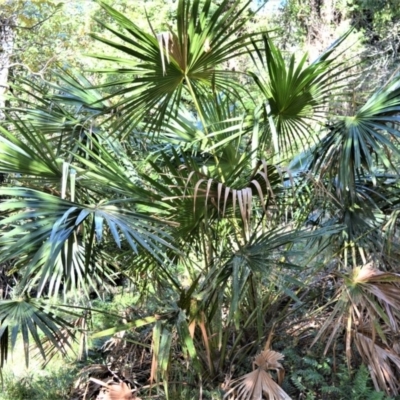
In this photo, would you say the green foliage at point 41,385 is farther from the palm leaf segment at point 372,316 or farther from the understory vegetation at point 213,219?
the palm leaf segment at point 372,316

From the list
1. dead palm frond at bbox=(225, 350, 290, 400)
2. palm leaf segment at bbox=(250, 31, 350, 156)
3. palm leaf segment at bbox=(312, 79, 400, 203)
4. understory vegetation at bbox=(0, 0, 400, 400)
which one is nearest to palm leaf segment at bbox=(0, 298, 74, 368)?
understory vegetation at bbox=(0, 0, 400, 400)

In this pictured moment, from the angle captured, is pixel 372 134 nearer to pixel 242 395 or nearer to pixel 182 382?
pixel 242 395

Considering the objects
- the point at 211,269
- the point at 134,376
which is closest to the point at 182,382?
the point at 134,376

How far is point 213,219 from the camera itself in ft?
8.39

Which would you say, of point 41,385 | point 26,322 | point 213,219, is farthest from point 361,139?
point 41,385

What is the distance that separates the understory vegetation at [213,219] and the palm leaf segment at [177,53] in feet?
0.03

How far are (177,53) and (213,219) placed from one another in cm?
94

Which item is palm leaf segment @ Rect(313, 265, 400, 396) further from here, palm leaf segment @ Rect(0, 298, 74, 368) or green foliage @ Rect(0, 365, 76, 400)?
green foliage @ Rect(0, 365, 76, 400)

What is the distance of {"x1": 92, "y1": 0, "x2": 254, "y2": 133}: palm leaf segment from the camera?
7.38ft

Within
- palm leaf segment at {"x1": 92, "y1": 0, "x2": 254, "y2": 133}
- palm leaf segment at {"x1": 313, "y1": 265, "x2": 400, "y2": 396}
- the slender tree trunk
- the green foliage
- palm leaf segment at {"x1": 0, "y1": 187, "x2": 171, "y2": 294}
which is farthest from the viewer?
the slender tree trunk

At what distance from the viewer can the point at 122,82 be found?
2.46m

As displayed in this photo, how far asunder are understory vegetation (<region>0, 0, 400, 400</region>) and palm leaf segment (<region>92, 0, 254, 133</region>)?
0.01 metres

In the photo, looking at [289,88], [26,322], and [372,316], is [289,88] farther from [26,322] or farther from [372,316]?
[26,322]

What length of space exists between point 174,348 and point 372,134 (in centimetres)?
182
